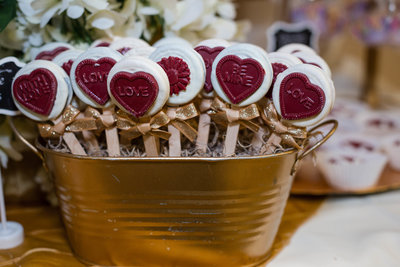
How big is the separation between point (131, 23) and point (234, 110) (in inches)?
14.1

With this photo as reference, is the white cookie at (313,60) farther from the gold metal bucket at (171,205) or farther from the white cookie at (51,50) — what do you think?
the white cookie at (51,50)

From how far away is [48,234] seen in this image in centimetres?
90

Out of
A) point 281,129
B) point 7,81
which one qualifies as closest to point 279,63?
point 281,129

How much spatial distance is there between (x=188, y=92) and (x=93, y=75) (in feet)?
0.53

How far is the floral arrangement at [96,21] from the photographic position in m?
0.81

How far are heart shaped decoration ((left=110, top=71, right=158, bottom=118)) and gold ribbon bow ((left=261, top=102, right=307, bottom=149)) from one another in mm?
202

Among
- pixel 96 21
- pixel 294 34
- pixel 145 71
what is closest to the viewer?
pixel 145 71

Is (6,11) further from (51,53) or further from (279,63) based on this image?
(279,63)

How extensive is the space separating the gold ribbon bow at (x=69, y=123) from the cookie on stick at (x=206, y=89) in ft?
0.63

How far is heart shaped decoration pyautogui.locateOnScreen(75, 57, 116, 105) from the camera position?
673 millimetres

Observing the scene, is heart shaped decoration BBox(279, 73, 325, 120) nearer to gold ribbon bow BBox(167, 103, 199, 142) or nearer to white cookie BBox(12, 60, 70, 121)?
gold ribbon bow BBox(167, 103, 199, 142)

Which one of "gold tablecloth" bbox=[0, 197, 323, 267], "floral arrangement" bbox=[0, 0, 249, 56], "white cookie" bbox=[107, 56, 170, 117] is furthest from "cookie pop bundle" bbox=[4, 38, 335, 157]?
"gold tablecloth" bbox=[0, 197, 323, 267]

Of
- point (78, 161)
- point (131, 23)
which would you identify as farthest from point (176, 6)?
point (78, 161)

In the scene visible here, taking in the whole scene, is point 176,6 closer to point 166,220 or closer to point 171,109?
point 171,109
